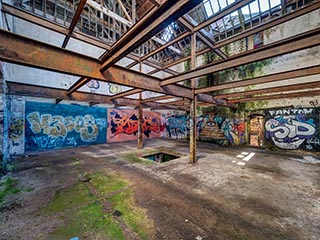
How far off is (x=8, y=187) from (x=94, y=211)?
8.60 feet

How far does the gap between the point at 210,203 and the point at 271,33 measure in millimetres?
10474

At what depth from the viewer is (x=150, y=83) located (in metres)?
3.49

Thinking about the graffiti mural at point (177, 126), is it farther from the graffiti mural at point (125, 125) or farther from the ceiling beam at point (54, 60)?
the ceiling beam at point (54, 60)

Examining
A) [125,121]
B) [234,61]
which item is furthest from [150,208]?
[125,121]

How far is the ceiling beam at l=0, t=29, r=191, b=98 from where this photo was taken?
1.87 m

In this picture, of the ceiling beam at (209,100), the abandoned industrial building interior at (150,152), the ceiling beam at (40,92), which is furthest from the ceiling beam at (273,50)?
the ceiling beam at (40,92)

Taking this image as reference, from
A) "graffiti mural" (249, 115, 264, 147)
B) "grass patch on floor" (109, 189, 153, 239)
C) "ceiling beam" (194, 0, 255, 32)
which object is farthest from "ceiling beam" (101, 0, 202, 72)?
"graffiti mural" (249, 115, 264, 147)

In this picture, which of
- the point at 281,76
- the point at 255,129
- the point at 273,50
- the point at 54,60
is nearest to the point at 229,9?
the point at 281,76

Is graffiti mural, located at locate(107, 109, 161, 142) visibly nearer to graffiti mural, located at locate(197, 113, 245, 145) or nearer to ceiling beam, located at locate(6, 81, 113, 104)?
ceiling beam, located at locate(6, 81, 113, 104)

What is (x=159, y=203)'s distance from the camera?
2635 mm

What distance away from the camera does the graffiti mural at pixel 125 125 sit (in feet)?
33.2

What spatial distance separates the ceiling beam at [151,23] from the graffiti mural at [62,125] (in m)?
7.32

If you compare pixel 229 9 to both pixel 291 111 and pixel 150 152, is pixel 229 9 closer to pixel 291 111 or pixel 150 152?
pixel 150 152

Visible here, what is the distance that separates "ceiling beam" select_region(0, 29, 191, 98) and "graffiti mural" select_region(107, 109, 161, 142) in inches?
300
